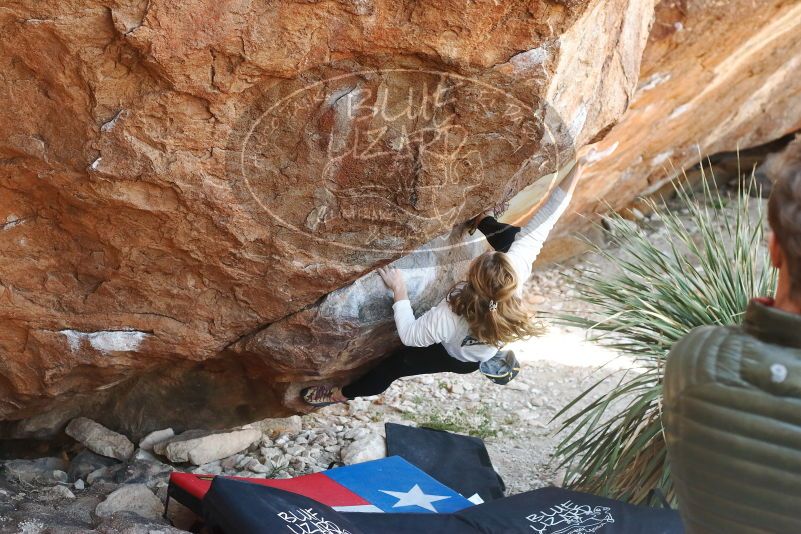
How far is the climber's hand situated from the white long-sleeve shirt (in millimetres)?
30

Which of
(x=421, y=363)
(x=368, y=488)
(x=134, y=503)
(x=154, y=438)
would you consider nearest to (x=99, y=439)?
(x=154, y=438)

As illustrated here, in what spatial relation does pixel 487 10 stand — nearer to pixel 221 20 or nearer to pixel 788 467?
pixel 221 20

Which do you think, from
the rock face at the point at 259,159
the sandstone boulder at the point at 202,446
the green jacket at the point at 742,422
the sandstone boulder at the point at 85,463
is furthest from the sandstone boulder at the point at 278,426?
the green jacket at the point at 742,422

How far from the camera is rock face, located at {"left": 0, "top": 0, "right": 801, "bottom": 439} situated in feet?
9.04

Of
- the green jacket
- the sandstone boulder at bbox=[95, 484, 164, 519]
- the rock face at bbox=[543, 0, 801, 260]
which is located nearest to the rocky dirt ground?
the sandstone boulder at bbox=[95, 484, 164, 519]

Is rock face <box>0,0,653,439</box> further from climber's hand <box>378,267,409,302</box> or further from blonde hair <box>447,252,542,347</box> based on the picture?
blonde hair <box>447,252,542,347</box>

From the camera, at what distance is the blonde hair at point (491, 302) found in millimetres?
3781

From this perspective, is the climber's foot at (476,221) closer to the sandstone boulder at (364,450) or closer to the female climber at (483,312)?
the female climber at (483,312)

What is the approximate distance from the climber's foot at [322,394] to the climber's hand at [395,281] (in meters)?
0.95

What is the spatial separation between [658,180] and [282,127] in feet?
17.1

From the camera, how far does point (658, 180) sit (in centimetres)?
754

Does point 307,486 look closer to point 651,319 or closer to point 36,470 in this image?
point 36,470

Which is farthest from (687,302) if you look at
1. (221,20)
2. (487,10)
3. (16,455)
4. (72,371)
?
(16,455)


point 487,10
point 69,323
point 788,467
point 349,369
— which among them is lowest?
point 349,369
